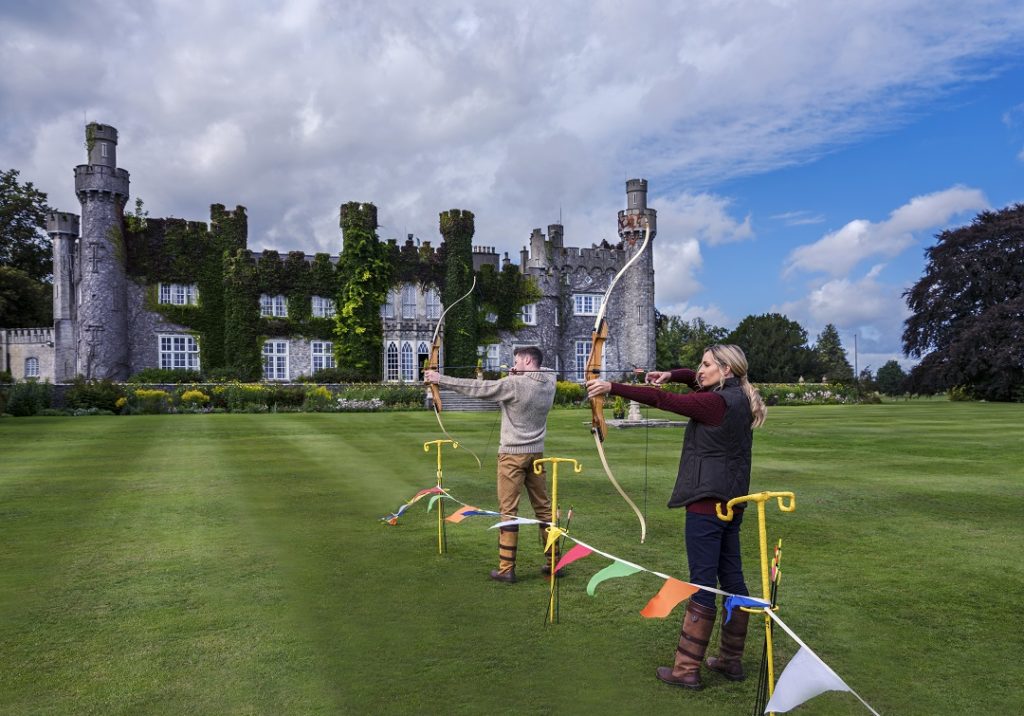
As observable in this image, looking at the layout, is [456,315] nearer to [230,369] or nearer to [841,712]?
[230,369]

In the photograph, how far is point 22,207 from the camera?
2368 inches

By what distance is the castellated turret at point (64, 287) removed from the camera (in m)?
44.5

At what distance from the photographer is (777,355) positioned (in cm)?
7056

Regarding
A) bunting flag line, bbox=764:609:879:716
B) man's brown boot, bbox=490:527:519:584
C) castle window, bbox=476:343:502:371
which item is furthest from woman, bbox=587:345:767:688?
castle window, bbox=476:343:502:371

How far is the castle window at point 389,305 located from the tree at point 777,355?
35.0 m

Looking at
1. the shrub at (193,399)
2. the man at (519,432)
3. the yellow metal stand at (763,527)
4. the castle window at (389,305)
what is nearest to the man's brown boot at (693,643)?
the yellow metal stand at (763,527)

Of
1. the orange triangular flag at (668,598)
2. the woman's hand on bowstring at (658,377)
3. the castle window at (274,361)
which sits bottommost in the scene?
the orange triangular flag at (668,598)

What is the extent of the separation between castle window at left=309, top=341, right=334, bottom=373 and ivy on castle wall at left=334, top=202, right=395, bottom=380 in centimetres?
52

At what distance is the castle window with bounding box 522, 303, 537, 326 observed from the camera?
5262cm

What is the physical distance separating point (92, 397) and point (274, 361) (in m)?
13.8

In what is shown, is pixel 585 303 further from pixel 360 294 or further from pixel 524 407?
pixel 524 407

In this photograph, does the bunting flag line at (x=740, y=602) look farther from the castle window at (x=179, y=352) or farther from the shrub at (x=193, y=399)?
the castle window at (x=179, y=352)

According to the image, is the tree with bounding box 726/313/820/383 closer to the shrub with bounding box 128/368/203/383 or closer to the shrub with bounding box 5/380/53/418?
the shrub with bounding box 128/368/203/383

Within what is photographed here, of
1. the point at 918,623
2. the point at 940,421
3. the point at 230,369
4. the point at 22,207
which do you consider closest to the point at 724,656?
the point at 918,623
